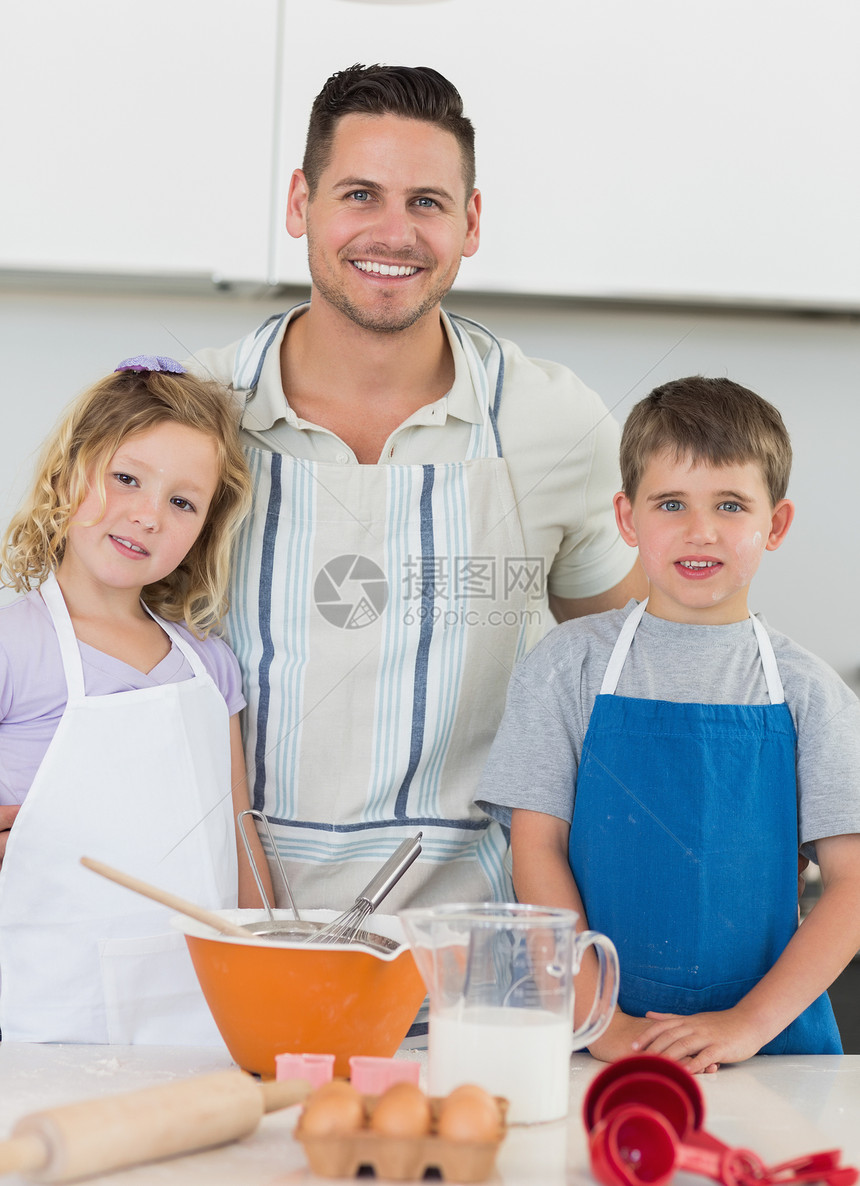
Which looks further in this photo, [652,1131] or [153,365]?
[153,365]

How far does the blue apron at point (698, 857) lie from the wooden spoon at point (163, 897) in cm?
33

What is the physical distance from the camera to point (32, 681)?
3.06 ft

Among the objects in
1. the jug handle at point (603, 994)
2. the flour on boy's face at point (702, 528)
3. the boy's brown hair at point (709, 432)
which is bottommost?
the jug handle at point (603, 994)

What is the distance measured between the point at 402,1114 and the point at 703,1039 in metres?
0.34

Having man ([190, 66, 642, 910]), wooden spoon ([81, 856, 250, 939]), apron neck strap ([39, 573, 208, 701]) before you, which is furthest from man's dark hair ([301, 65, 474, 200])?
wooden spoon ([81, 856, 250, 939])

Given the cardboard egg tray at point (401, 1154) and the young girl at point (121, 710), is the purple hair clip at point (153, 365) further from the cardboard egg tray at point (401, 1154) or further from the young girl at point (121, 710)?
the cardboard egg tray at point (401, 1154)

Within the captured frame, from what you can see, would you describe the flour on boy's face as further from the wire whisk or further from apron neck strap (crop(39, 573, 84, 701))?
apron neck strap (crop(39, 573, 84, 701))

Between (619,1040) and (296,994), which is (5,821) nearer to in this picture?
(296,994)

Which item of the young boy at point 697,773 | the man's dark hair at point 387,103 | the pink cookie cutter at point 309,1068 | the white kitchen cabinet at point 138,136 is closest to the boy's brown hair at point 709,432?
the young boy at point 697,773

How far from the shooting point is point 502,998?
0.58m

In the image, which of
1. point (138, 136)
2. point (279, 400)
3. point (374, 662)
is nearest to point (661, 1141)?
point (374, 662)

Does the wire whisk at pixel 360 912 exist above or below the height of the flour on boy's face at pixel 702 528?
below

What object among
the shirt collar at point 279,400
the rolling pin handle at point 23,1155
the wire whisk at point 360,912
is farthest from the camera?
the shirt collar at point 279,400

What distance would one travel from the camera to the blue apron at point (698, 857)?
0.87 metres
